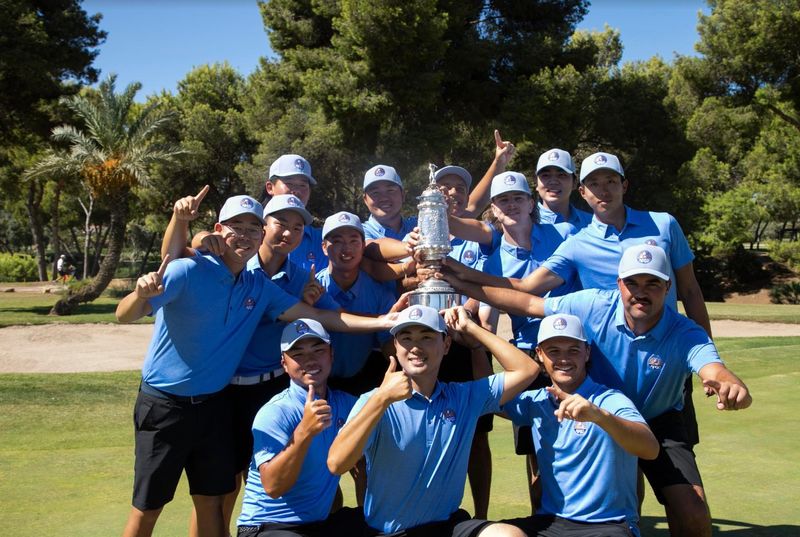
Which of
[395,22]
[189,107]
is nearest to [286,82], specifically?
[395,22]

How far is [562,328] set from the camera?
4.12 metres

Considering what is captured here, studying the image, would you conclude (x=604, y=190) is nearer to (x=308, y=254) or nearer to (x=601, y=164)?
(x=601, y=164)

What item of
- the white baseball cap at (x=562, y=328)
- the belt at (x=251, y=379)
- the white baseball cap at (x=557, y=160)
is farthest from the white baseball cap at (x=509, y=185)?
the belt at (x=251, y=379)

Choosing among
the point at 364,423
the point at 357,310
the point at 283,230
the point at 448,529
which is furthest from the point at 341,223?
the point at 448,529

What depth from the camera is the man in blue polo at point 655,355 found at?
13.9 feet

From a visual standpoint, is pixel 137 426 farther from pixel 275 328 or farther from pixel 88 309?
pixel 88 309

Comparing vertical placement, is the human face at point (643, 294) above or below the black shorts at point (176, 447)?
above

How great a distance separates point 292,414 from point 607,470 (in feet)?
5.38

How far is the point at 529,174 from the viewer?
28.9 meters

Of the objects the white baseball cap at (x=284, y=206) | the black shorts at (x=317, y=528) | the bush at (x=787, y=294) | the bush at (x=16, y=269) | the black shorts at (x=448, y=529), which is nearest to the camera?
the black shorts at (x=448, y=529)

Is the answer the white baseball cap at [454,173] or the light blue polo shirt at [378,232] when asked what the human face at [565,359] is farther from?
the white baseball cap at [454,173]

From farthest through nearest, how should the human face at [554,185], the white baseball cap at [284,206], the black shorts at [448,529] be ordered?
1. the human face at [554,185]
2. the white baseball cap at [284,206]
3. the black shorts at [448,529]

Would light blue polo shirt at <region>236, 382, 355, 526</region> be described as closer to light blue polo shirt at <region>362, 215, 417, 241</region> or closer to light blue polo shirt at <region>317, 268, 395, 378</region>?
light blue polo shirt at <region>317, 268, 395, 378</region>

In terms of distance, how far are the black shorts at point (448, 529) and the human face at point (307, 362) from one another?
0.85m
